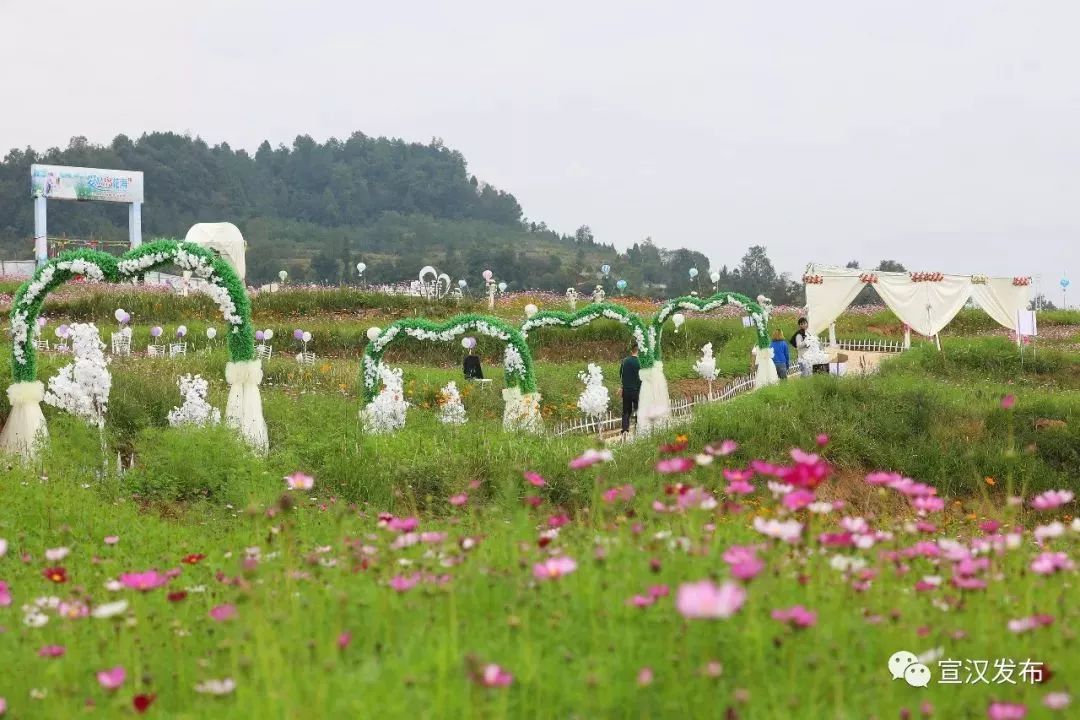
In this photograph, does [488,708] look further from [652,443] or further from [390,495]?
[652,443]

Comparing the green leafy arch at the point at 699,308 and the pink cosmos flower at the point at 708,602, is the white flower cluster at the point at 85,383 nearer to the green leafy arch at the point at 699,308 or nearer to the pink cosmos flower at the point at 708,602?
the green leafy arch at the point at 699,308

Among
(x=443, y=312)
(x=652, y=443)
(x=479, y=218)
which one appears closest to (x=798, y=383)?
(x=652, y=443)

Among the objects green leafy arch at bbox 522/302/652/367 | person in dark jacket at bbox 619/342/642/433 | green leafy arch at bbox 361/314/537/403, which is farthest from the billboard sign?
person in dark jacket at bbox 619/342/642/433

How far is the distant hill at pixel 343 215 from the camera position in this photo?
73.9 meters

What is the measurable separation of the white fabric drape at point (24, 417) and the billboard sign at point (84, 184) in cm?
3867

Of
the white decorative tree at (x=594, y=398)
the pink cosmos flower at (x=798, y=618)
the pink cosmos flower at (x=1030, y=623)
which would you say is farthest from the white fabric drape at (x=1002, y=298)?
the pink cosmos flower at (x=798, y=618)

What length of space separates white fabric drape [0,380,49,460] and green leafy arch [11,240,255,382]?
0.95 ft

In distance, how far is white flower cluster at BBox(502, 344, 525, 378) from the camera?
16.1 m

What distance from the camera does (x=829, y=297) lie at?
27438mm

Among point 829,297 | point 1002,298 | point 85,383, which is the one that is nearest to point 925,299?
point 829,297

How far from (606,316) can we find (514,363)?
125 inches

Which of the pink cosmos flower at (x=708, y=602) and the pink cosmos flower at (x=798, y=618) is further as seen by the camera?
the pink cosmos flower at (x=798, y=618)

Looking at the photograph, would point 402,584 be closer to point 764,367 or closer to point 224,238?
point 764,367

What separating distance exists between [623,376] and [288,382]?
6335 mm
